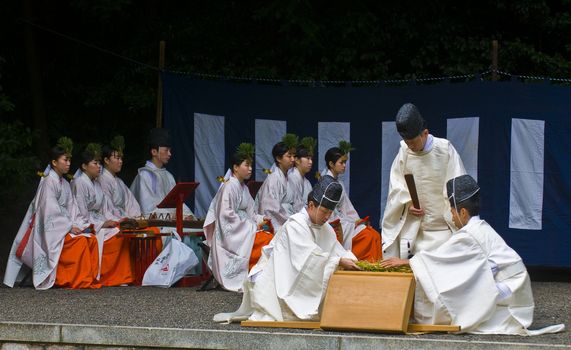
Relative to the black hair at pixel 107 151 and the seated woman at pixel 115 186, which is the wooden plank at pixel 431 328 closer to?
the seated woman at pixel 115 186

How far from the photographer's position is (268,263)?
7.49 m

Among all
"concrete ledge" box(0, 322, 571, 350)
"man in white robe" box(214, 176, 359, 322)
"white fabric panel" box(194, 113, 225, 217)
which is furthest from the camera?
"white fabric panel" box(194, 113, 225, 217)

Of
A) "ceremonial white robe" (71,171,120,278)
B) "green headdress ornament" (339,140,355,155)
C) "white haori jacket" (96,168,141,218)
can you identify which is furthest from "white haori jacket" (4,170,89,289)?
"green headdress ornament" (339,140,355,155)

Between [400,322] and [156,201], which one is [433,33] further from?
→ [400,322]

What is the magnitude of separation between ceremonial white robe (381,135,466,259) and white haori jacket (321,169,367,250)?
10.1 feet

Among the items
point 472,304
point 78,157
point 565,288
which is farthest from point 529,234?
point 78,157

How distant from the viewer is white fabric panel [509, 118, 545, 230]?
10.2 metres

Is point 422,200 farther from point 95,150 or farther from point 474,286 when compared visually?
point 95,150

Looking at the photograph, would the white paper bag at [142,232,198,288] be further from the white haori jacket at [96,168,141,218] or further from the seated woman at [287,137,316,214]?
the seated woman at [287,137,316,214]

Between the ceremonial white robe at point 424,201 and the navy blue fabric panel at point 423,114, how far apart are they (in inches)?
111

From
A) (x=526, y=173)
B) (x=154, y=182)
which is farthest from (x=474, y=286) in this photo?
(x=154, y=182)

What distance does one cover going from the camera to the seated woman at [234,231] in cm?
1022

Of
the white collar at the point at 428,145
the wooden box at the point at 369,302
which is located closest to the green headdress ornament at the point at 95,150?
the white collar at the point at 428,145

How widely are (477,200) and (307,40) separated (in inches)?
261
